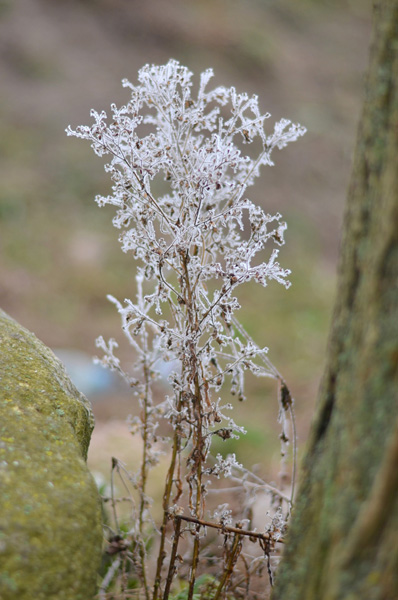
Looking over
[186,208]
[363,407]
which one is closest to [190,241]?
[186,208]

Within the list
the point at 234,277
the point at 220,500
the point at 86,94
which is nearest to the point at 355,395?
the point at 234,277

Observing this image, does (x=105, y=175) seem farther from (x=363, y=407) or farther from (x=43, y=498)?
(x=363, y=407)

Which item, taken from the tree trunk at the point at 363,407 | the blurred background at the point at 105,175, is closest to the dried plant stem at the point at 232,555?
the tree trunk at the point at 363,407

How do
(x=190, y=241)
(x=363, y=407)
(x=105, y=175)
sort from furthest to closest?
1. (x=105, y=175)
2. (x=190, y=241)
3. (x=363, y=407)

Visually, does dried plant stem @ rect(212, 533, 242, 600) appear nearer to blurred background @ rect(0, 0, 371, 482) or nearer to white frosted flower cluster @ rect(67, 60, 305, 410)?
white frosted flower cluster @ rect(67, 60, 305, 410)

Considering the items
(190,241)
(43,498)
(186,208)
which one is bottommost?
(43,498)

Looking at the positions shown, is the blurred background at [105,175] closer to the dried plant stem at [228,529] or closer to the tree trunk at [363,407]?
the dried plant stem at [228,529]

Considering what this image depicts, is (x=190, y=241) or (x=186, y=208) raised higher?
(x=186, y=208)
